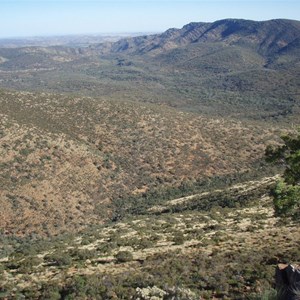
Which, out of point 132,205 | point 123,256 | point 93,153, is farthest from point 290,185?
point 93,153

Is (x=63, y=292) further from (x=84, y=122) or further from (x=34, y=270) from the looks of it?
(x=84, y=122)

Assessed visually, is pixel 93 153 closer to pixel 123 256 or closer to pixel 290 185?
pixel 123 256

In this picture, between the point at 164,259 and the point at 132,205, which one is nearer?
the point at 164,259

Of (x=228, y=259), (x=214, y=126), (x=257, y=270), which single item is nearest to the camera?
(x=257, y=270)

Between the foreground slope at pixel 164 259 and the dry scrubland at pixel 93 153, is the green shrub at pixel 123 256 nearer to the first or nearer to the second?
the foreground slope at pixel 164 259

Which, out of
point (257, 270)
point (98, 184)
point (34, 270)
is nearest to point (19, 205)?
point (98, 184)

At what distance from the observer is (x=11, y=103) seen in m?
61.1

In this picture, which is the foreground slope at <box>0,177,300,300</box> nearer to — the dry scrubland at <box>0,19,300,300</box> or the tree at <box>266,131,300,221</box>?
the dry scrubland at <box>0,19,300,300</box>

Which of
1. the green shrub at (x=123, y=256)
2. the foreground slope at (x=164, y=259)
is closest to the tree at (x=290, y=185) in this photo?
the foreground slope at (x=164, y=259)

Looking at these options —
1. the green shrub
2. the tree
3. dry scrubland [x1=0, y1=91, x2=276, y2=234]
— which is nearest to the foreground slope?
the green shrub

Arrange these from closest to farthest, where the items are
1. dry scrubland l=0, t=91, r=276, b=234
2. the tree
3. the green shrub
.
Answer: the tree
the green shrub
dry scrubland l=0, t=91, r=276, b=234

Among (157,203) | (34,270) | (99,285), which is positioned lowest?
(157,203)

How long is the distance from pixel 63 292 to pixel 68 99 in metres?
53.4

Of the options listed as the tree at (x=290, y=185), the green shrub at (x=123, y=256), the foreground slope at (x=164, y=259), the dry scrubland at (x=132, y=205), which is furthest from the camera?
the green shrub at (x=123, y=256)
